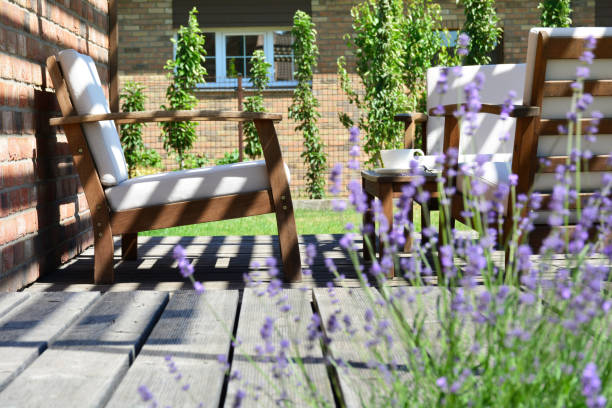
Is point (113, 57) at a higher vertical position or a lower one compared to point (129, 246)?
higher

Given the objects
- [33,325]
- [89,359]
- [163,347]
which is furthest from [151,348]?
[33,325]

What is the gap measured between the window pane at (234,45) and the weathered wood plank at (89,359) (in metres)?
8.53

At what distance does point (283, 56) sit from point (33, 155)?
7.51m

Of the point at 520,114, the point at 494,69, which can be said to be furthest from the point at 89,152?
the point at 494,69

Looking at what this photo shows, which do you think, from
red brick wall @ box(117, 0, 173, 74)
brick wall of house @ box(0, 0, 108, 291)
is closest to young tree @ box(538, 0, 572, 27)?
red brick wall @ box(117, 0, 173, 74)

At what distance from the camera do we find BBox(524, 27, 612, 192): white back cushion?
7.96 ft

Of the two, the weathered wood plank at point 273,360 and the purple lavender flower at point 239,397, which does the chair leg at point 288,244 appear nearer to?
the weathered wood plank at point 273,360

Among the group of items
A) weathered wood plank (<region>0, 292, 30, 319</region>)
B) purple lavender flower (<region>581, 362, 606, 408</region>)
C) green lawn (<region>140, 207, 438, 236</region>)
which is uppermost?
purple lavender flower (<region>581, 362, 606, 408</region>)

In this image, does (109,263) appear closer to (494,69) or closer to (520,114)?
(520,114)

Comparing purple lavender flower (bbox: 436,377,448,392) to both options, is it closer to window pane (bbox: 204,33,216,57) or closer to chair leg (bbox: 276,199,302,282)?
chair leg (bbox: 276,199,302,282)

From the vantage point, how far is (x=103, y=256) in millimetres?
2969

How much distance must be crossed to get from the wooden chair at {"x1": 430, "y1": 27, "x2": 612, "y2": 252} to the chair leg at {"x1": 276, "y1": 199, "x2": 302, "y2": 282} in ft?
3.08

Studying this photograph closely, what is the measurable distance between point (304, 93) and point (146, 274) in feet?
19.1

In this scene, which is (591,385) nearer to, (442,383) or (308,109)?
(442,383)
